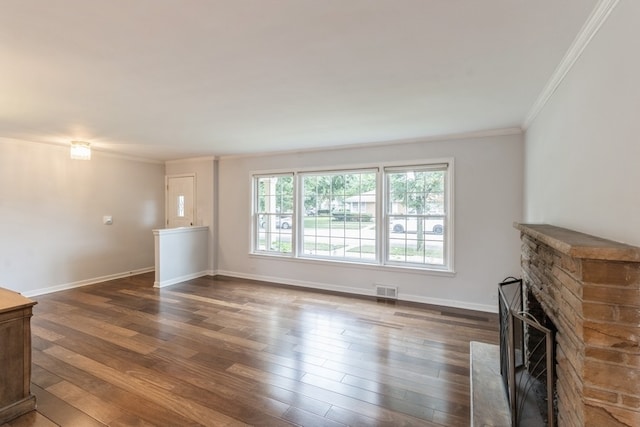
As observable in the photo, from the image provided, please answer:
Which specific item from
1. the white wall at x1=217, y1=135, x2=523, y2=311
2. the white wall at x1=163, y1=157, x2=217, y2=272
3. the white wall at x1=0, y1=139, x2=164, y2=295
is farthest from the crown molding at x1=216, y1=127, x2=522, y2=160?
the white wall at x1=0, y1=139, x2=164, y2=295

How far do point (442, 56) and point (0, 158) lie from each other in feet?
19.2

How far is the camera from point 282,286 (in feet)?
17.0

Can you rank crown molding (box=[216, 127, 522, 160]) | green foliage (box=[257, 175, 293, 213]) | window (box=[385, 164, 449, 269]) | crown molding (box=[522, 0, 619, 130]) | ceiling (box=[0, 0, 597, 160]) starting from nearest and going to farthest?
crown molding (box=[522, 0, 619, 130]) → ceiling (box=[0, 0, 597, 160]) → crown molding (box=[216, 127, 522, 160]) → window (box=[385, 164, 449, 269]) → green foliage (box=[257, 175, 293, 213])

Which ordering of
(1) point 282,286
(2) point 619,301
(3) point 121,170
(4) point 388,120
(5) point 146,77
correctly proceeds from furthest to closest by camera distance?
(3) point 121,170 < (1) point 282,286 < (4) point 388,120 < (5) point 146,77 < (2) point 619,301

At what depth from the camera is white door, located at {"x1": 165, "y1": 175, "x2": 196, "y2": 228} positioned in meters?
6.25

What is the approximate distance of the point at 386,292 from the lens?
4.55 metres

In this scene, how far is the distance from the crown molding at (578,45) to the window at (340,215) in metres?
2.42

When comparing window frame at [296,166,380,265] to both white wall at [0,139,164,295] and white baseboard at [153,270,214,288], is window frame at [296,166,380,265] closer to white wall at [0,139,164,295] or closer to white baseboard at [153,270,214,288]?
white baseboard at [153,270,214,288]

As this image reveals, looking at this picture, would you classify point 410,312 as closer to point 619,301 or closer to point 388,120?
point 388,120

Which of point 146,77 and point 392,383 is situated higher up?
point 146,77

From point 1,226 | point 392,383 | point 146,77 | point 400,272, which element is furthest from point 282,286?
point 1,226

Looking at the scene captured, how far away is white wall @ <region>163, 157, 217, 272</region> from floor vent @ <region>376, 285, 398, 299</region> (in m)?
3.36

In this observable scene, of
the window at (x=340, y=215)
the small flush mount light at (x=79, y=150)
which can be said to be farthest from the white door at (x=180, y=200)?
the window at (x=340, y=215)

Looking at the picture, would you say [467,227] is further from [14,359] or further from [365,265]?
[14,359]
